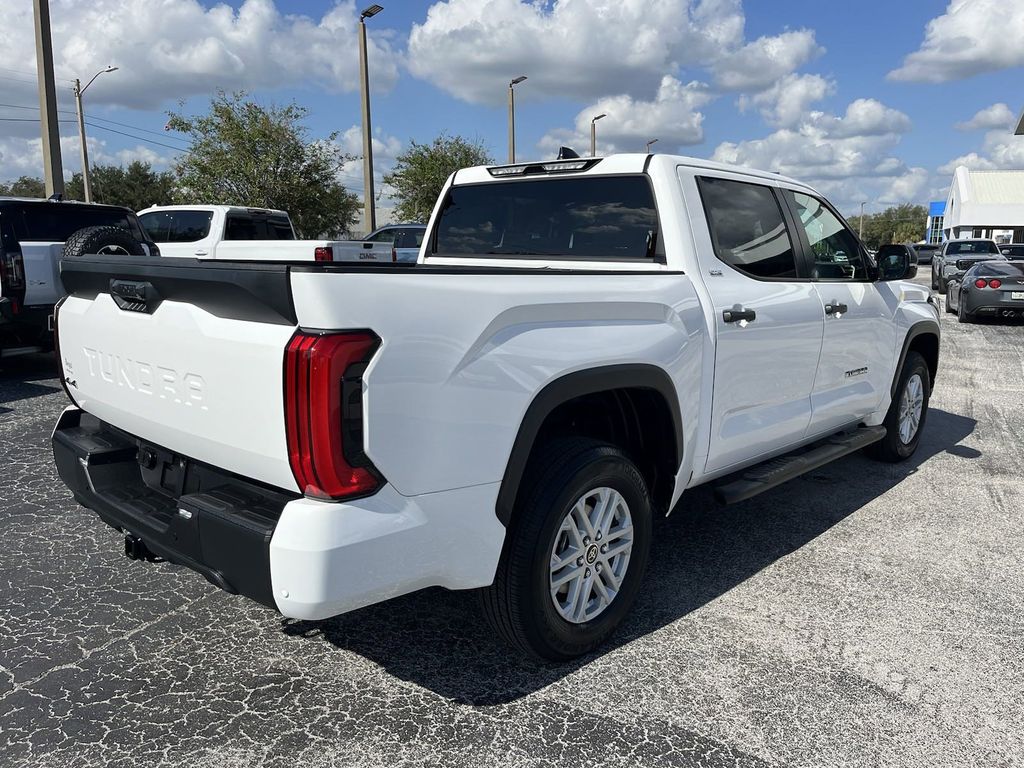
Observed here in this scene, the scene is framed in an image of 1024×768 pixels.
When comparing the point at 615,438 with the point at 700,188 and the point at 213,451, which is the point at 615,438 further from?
the point at 213,451

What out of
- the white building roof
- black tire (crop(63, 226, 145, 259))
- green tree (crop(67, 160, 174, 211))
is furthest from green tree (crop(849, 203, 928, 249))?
black tire (crop(63, 226, 145, 259))

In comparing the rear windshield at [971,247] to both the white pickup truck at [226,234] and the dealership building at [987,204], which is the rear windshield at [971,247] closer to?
the white pickup truck at [226,234]

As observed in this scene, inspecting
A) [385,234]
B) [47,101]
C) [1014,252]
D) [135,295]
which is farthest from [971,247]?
[135,295]

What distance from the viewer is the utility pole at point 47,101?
13.0 meters

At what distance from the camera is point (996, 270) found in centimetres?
1586

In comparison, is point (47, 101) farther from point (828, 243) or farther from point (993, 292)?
point (993, 292)

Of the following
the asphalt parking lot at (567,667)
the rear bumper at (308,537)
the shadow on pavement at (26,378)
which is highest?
the rear bumper at (308,537)

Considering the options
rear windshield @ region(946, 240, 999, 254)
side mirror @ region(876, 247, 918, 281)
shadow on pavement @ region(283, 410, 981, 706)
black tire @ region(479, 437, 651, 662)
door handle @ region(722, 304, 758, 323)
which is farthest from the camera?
rear windshield @ region(946, 240, 999, 254)

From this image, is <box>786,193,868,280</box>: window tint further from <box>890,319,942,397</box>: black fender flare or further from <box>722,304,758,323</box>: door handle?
<box>722,304,758,323</box>: door handle

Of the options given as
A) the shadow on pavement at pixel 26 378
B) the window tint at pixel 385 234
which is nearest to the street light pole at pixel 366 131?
the window tint at pixel 385 234

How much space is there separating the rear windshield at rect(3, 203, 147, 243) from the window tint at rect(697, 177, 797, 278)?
261 inches

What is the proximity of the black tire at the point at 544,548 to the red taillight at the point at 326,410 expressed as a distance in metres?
0.75

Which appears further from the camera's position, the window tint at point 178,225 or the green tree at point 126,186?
the green tree at point 126,186

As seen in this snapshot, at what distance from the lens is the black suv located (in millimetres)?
8188
